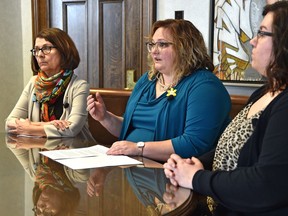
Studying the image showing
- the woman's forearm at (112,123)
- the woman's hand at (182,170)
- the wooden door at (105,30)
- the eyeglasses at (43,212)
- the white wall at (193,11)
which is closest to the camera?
the eyeglasses at (43,212)

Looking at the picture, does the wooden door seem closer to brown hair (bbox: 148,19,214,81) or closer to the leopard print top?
brown hair (bbox: 148,19,214,81)

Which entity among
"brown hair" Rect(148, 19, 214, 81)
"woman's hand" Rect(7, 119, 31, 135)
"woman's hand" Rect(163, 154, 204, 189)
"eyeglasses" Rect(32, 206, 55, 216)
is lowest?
"woman's hand" Rect(7, 119, 31, 135)

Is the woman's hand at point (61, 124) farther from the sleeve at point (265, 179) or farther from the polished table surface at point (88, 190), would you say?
the sleeve at point (265, 179)

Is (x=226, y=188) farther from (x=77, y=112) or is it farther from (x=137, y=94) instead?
→ (x=77, y=112)

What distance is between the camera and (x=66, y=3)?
3.92 m

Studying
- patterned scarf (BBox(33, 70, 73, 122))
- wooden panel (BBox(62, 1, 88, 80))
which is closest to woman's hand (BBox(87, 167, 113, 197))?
patterned scarf (BBox(33, 70, 73, 122))

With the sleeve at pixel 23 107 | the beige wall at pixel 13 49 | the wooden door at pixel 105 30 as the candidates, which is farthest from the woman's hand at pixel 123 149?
the beige wall at pixel 13 49

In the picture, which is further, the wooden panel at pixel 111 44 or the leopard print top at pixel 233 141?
the wooden panel at pixel 111 44

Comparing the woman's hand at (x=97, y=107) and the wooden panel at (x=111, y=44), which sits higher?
the wooden panel at (x=111, y=44)

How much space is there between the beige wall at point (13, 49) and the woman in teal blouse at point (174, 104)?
7.16 ft

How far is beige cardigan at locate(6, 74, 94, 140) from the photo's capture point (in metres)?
2.30

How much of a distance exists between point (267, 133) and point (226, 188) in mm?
184

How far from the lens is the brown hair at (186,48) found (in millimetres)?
2070

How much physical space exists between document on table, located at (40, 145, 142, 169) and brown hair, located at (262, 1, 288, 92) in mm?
631
